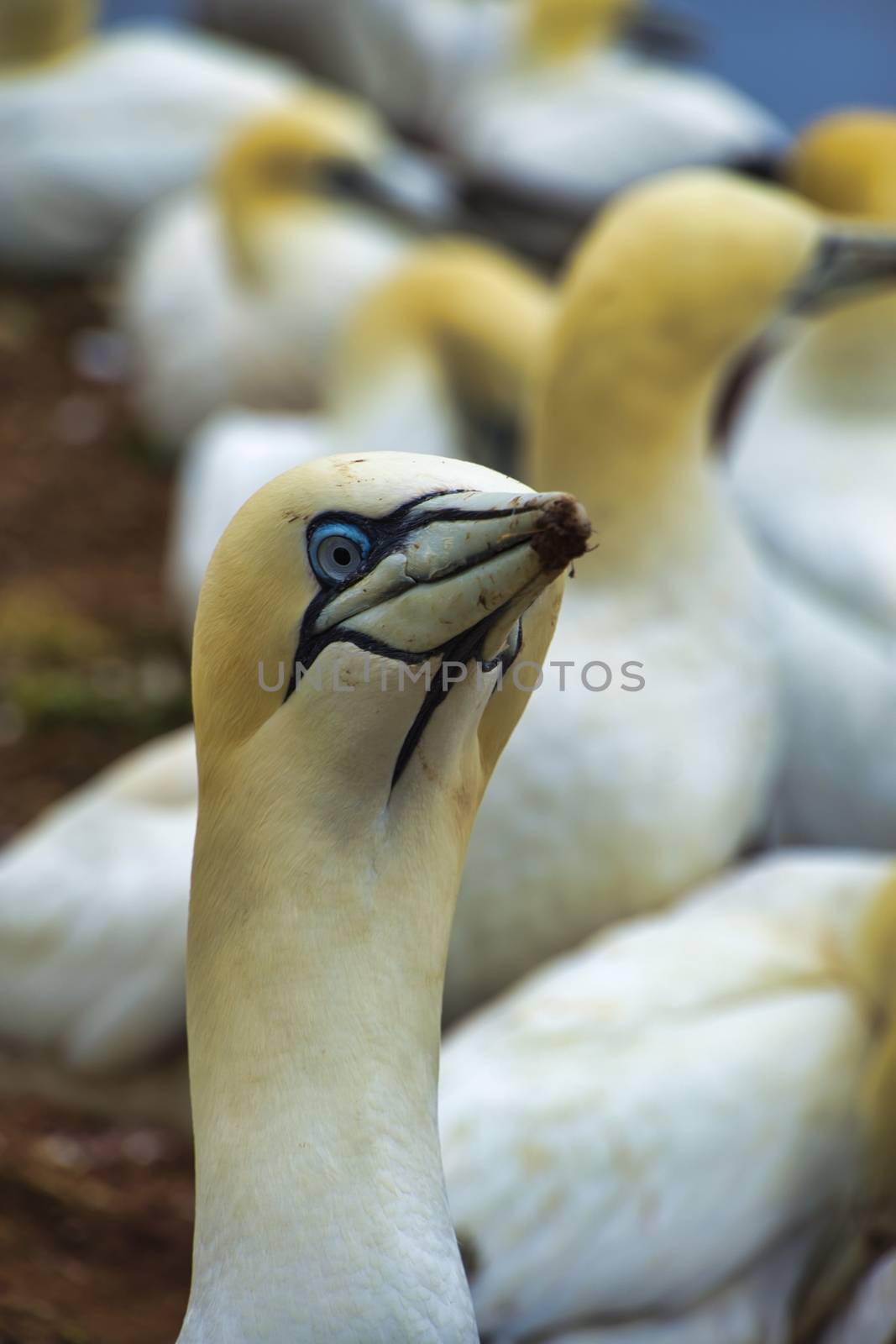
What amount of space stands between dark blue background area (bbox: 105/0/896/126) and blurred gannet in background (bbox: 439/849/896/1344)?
6.41 metres

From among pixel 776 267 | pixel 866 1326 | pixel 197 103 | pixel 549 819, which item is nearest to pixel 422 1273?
pixel 866 1326

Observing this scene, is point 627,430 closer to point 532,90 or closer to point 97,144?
point 532,90

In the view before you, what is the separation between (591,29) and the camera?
791 centimetres

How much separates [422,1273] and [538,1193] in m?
1.03

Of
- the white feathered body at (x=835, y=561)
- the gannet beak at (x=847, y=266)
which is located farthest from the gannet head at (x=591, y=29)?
the gannet beak at (x=847, y=266)

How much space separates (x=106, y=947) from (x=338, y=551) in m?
2.08

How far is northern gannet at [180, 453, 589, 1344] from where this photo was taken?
57.8 inches

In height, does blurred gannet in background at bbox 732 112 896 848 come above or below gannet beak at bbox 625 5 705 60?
below

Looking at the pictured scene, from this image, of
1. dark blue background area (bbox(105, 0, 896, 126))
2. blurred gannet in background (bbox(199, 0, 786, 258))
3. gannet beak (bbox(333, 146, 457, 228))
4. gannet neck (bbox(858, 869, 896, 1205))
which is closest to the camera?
gannet neck (bbox(858, 869, 896, 1205))

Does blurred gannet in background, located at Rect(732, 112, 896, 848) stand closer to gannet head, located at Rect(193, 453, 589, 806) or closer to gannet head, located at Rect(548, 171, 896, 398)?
gannet head, located at Rect(548, 171, 896, 398)

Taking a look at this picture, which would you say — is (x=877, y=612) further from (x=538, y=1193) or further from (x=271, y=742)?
(x=271, y=742)

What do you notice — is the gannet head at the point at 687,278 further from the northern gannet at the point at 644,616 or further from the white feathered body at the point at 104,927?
the white feathered body at the point at 104,927

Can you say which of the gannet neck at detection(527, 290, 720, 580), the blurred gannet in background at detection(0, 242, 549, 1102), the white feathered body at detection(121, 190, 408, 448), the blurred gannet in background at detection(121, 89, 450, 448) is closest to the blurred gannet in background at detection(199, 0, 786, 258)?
the blurred gannet in background at detection(121, 89, 450, 448)

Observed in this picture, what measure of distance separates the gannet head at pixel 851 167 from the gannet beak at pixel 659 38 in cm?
360
